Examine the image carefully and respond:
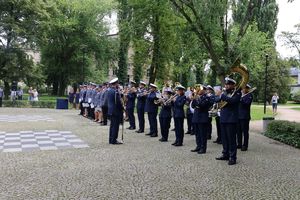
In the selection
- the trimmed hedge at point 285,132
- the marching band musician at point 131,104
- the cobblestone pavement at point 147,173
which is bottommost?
the cobblestone pavement at point 147,173

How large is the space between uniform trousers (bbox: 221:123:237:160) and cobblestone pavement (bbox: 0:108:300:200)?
1.03 feet

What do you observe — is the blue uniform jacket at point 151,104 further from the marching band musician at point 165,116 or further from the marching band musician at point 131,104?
the marching band musician at point 131,104

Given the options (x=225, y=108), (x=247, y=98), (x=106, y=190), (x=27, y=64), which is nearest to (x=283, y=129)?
(x=247, y=98)

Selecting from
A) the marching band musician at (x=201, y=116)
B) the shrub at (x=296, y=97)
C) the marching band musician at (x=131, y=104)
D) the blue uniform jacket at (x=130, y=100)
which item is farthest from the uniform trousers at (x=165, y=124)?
the shrub at (x=296, y=97)

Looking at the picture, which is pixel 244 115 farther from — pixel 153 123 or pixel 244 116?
pixel 153 123

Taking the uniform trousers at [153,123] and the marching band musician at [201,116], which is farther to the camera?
the uniform trousers at [153,123]

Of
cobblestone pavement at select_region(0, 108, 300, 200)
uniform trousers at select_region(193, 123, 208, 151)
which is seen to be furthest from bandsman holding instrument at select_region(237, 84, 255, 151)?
uniform trousers at select_region(193, 123, 208, 151)

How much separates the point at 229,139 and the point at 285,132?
4773 millimetres

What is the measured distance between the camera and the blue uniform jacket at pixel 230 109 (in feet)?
29.6

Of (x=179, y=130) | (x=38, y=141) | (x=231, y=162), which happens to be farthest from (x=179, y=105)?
(x=38, y=141)

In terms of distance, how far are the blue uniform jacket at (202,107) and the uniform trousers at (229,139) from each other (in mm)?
1063

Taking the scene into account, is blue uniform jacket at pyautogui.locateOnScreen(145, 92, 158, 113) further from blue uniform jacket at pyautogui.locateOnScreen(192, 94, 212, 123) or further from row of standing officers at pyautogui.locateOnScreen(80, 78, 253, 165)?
blue uniform jacket at pyautogui.locateOnScreen(192, 94, 212, 123)

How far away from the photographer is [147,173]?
7957 millimetres

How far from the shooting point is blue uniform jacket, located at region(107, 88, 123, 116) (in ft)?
39.5
